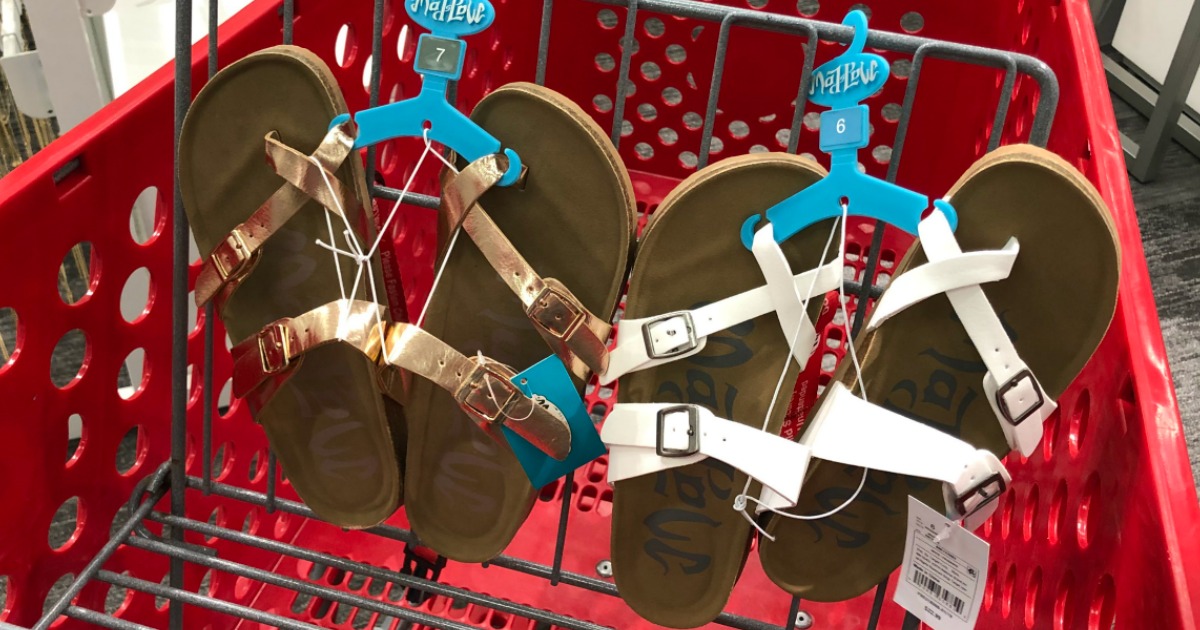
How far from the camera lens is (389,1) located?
119cm

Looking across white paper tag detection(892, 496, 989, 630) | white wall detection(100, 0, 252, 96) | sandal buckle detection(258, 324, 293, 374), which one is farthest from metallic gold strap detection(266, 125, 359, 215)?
white wall detection(100, 0, 252, 96)

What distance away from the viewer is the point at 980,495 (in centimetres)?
71

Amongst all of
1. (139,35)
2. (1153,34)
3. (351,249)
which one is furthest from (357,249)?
(1153,34)

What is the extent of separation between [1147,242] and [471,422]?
1757 mm

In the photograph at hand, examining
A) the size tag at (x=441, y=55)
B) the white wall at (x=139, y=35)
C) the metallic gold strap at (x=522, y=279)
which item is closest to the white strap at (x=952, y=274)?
the metallic gold strap at (x=522, y=279)

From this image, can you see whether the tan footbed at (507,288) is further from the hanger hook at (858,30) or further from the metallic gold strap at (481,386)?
the hanger hook at (858,30)

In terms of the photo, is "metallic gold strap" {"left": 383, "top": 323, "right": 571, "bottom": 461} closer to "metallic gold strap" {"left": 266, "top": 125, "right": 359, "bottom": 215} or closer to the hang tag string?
the hang tag string

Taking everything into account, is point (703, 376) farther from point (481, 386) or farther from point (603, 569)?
point (603, 569)

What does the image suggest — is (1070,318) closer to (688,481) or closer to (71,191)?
(688,481)

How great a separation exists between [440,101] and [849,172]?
0.31 m

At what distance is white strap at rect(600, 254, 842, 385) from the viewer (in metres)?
0.73

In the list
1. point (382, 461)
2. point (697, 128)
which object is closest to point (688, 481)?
point (382, 461)

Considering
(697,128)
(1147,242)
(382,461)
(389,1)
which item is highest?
(389,1)

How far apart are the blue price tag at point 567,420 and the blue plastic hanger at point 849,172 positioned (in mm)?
203
